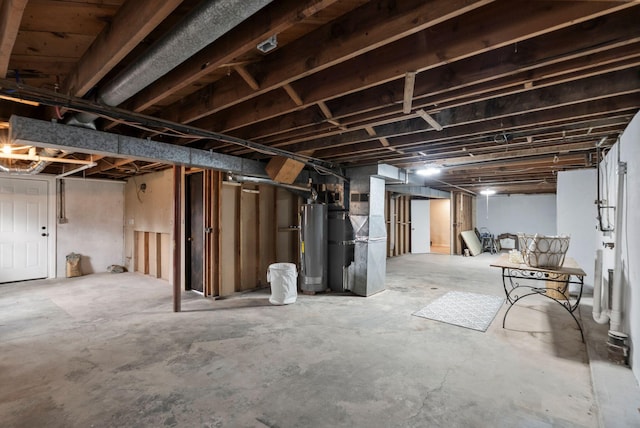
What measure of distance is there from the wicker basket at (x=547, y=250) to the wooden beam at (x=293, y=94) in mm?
2770

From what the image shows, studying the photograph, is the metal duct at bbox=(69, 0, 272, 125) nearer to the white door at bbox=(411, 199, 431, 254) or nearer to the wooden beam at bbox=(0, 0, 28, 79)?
the wooden beam at bbox=(0, 0, 28, 79)

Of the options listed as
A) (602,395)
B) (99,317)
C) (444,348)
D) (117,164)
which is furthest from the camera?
(117,164)

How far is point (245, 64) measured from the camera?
2102mm

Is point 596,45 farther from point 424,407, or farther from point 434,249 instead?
point 434,249

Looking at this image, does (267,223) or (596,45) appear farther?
(267,223)

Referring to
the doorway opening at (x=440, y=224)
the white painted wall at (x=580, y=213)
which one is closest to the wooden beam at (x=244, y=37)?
the white painted wall at (x=580, y=213)

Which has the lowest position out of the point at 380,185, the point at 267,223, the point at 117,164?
the point at 267,223

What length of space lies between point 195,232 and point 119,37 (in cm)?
391

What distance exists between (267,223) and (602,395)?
456cm

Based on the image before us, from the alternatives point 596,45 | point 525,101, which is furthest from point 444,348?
point 596,45

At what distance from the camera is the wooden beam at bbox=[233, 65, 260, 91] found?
81.4 inches

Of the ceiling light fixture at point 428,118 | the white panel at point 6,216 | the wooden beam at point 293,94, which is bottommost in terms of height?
the white panel at point 6,216

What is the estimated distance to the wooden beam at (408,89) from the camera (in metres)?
1.95

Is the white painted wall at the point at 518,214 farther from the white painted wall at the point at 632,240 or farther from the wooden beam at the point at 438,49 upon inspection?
the wooden beam at the point at 438,49
